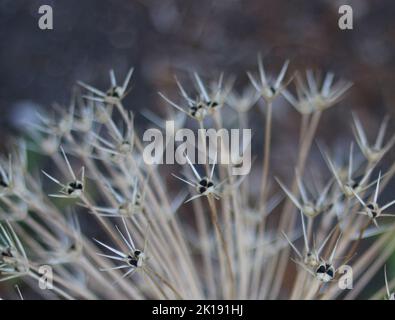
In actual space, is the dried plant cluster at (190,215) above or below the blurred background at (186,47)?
below

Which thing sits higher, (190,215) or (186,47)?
(186,47)

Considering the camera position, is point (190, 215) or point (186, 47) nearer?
point (190, 215)

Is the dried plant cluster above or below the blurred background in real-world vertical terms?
below

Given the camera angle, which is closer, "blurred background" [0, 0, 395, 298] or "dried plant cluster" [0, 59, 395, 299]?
"dried plant cluster" [0, 59, 395, 299]
